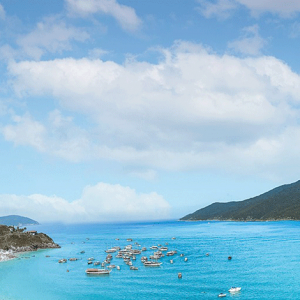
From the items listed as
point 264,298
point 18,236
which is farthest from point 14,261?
point 264,298

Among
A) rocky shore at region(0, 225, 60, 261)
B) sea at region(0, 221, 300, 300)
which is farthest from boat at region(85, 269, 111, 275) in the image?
rocky shore at region(0, 225, 60, 261)

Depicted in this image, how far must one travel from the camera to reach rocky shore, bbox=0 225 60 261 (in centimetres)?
13612

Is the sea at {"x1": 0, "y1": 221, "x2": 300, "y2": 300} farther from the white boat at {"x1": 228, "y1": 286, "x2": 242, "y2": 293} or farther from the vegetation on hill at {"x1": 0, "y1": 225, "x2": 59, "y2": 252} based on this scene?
the vegetation on hill at {"x1": 0, "y1": 225, "x2": 59, "y2": 252}

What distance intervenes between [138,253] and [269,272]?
2252 inches

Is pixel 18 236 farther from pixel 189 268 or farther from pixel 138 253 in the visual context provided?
pixel 189 268

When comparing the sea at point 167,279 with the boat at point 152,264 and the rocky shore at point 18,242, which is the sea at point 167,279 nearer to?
the boat at point 152,264

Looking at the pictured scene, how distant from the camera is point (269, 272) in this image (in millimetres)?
84188

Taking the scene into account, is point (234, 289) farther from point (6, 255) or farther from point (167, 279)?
point (6, 255)

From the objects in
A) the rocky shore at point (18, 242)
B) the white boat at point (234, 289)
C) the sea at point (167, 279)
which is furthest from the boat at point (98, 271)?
the rocky shore at point (18, 242)

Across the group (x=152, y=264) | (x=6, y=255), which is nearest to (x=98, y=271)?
(x=152, y=264)

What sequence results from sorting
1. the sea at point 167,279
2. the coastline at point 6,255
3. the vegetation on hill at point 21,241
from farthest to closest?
the vegetation on hill at point 21,241 < the coastline at point 6,255 < the sea at point 167,279

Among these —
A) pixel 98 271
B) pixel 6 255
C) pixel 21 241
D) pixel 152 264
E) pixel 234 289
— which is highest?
pixel 21 241

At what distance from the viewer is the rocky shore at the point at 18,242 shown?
447 feet

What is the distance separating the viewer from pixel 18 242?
483 ft
